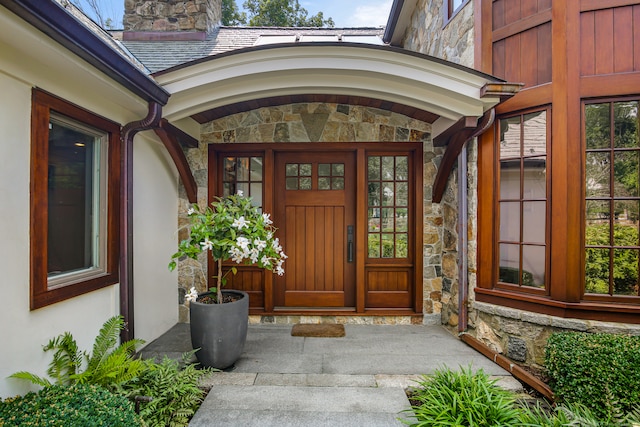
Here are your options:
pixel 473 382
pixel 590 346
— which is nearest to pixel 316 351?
pixel 473 382

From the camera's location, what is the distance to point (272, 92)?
305cm

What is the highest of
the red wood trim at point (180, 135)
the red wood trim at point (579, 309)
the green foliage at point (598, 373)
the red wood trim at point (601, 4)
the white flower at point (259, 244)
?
the red wood trim at point (601, 4)

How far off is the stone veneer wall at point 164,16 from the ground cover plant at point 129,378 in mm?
4545

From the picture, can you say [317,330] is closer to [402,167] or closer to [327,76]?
[402,167]

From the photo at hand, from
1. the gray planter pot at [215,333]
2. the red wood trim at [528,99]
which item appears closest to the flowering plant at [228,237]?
the gray planter pot at [215,333]

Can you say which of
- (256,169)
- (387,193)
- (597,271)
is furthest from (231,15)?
(597,271)

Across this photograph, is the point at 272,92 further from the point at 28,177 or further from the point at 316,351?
the point at 316,351

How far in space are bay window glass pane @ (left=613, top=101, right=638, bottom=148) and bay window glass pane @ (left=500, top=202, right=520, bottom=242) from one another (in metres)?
0.86

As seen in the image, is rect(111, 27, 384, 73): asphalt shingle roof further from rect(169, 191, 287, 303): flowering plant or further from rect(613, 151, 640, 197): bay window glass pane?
rect(613, 151, 640, 197): bay window glass pane

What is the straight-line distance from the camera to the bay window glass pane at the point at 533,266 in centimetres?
270

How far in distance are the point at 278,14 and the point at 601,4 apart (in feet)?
41.9

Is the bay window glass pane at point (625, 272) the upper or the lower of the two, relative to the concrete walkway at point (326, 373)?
upper

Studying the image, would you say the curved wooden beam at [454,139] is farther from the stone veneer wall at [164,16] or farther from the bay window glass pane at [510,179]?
the stone veneer wall at [164,16]

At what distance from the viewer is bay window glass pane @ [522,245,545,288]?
2.70 metres
